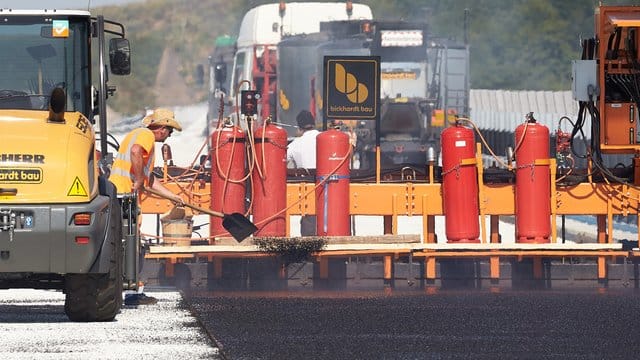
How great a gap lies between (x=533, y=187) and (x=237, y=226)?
3.04 meters

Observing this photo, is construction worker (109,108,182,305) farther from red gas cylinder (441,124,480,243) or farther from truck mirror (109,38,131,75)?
red gas cylinder (441,124,480,243)

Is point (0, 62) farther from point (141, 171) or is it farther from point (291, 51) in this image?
point (291, 51)

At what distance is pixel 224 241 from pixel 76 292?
176 inches

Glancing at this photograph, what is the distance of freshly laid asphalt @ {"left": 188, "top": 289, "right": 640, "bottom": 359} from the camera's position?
1148 cm

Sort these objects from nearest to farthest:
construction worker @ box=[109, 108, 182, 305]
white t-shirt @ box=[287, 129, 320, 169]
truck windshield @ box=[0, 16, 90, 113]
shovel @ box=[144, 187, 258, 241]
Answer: truck windshield @ box=[0, 16, 90, 113], construction worker @ box=[109, 108, 182, 305], shovel @ box=[144, 187, 258, 241], white t-shirt @ box=[287, 129, 320, 169]

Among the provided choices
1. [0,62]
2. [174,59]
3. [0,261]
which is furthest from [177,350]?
[174,59]

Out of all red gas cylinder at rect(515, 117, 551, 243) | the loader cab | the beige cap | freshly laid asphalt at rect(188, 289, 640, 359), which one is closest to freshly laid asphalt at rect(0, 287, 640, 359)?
freshly laid asphalt at rect(188, 289, 640, 359)

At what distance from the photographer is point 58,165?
12.3 meters

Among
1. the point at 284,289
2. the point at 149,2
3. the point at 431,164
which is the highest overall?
the point at 149,2

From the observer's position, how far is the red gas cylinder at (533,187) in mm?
17672

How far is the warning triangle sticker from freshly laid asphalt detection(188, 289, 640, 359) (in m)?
1.35

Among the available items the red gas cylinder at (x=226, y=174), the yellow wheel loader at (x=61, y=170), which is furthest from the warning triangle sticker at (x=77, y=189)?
the red gas cylinder at (x=226, y=174)

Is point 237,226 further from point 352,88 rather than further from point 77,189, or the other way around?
point 77,189

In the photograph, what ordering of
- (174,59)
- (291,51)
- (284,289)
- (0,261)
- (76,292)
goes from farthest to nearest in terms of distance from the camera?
(174,59), (291,51), (284,289), (76,292), (0,261)
